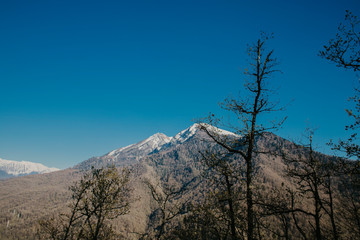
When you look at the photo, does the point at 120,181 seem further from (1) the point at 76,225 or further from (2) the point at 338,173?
(2) the point at 338,173

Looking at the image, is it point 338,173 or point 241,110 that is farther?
point 241,110

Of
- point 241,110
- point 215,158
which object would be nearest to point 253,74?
point 241,110

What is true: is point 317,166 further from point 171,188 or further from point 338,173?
point 171,188

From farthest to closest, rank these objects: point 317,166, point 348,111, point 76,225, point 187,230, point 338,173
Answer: point 76,225 → point 187,230 → point 317,166 → point 338,173 → point 348,111

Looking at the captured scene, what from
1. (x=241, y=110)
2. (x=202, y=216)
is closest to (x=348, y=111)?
(x=241, y=110)

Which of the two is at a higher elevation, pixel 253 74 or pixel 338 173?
pixel 253 74

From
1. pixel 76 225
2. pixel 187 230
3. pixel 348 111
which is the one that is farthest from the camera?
pixel 76 225

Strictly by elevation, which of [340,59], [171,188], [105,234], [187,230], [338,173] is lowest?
[105,234]

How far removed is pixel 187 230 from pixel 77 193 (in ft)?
48.7

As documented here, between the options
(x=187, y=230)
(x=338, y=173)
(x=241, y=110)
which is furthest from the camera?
(x=187, y=230)

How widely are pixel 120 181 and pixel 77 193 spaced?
269 inches

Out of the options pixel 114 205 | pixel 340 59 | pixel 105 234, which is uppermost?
pixel 340 59

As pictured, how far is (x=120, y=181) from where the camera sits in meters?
22.2

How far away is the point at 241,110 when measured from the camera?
10953mm
